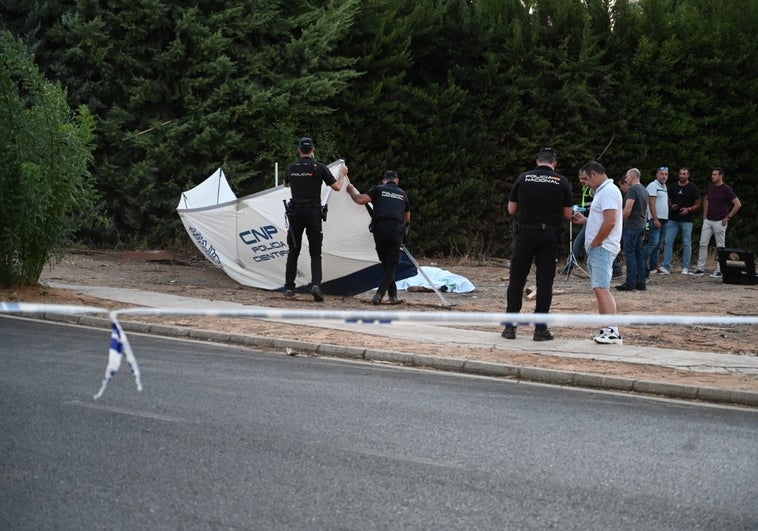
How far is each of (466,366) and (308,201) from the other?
5281mm

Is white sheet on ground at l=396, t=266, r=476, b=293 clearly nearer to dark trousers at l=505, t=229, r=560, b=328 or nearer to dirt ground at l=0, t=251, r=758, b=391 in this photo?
dirt ground at l=0, t=251, r=758, b=391

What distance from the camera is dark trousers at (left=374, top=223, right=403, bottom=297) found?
14.7 metres

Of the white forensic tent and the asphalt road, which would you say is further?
Result: the white forensic tent

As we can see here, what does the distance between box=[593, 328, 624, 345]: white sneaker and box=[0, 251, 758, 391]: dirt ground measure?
19.9 inches

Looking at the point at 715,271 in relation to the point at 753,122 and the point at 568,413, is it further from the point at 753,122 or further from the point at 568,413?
the point at 568,413

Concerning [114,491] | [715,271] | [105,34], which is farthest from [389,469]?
[105,34]

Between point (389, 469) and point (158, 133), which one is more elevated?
point (158, 133)

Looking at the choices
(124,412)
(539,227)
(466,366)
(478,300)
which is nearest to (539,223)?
(539,227)

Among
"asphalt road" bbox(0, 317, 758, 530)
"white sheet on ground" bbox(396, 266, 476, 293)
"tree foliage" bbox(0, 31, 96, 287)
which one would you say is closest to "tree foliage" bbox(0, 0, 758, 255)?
"white sheet on ground" bbox(396, 266, 476, 293)

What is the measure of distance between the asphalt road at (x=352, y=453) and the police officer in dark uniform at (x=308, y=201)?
A: 17.1 ft

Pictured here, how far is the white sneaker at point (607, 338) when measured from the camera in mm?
11344

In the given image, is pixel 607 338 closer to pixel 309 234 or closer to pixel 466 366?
pixel 466 366

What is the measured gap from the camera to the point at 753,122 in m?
22.6

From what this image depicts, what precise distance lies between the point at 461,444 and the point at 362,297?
30.0 feet
